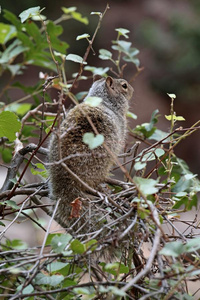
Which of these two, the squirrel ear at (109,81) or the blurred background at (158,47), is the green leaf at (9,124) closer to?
the squirrel ear at (109,81)

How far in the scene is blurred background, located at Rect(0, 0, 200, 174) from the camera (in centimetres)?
577

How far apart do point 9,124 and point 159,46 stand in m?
5.15

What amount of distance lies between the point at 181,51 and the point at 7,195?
16.3 ft

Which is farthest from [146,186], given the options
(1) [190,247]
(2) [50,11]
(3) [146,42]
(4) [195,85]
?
(2) [50,11]

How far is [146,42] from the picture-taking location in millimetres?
6188

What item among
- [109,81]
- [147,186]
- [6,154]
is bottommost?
[6,154]

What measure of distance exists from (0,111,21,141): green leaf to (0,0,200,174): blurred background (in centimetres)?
425

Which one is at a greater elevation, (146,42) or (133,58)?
(133,58)

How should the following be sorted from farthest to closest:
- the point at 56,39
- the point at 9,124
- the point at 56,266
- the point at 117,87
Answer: the point at 117,87 < the point at 56,39 < the point at 9,124 < the point at 56,266

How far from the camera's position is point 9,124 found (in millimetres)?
1268

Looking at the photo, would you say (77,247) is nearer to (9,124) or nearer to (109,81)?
(9,124)

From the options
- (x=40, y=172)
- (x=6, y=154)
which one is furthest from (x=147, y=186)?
(x=6, y=154)

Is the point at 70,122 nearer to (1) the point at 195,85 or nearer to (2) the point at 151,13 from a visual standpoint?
(1) the point at 195,85

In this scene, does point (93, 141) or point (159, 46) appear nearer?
point (93, 141)
